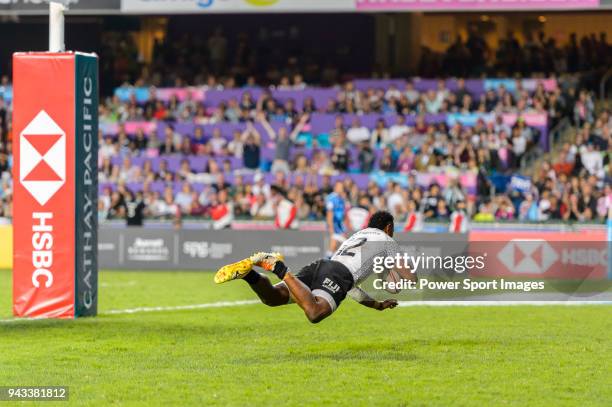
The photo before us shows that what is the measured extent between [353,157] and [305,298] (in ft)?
64.8

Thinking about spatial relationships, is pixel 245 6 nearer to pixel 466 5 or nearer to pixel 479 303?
pixel 466 5

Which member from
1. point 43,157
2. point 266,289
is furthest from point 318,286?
point 43,157

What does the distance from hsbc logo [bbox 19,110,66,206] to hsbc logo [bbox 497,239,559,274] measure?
27.4ft

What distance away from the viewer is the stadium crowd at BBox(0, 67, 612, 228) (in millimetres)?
28531

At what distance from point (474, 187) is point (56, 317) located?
14980mm

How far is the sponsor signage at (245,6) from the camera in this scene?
2956 cm

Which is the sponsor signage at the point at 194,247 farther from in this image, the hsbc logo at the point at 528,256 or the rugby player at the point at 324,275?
the rugby player at the point at 324,275

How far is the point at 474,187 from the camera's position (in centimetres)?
2983

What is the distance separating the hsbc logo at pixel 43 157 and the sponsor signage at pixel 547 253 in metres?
8.00


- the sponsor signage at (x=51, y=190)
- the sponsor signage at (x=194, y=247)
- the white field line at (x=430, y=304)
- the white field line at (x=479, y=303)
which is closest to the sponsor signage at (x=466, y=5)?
the sponsor signage at (x=194, y=247)

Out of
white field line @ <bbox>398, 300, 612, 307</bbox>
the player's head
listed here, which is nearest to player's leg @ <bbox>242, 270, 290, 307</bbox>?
the player's head

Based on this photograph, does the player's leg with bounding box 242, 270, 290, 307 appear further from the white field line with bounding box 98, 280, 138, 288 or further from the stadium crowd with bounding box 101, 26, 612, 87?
the stadium crowd with bounding box 101, 26, 612, 87

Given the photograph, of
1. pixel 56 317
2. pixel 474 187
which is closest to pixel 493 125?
pixel 474 187

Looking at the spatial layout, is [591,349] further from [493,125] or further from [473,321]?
[493,125]
